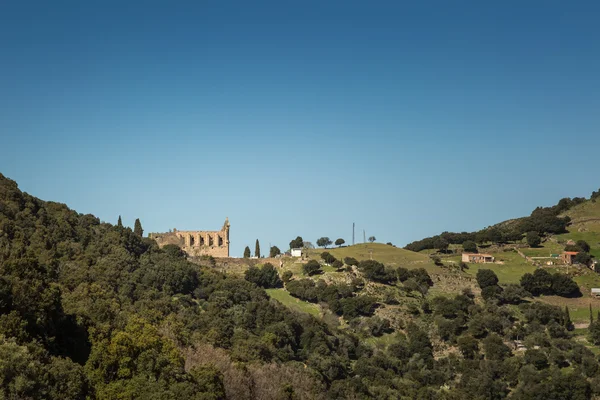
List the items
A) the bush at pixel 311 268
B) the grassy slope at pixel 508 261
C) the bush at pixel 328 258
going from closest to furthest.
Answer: the grassy slope at pixel 508 261 → the bush at pixel 311 268 → the bush at pixel 328 258

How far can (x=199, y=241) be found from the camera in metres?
97.9

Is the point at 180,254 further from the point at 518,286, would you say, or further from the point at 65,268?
the point at 518,286

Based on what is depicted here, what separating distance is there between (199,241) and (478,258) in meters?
36.8

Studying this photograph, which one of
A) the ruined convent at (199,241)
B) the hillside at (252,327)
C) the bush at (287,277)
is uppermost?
the ruined convent at (199,241)

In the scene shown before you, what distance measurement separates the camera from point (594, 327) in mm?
70688

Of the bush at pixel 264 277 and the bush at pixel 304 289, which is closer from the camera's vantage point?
Result: the bush at pixel 304 289

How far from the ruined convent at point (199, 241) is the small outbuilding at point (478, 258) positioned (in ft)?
103

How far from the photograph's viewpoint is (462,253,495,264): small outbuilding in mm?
94562

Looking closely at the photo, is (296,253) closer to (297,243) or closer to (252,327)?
(297,243)

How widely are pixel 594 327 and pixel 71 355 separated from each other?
173 feet

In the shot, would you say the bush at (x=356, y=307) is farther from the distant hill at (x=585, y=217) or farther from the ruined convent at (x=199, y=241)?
the distant hill at (x=585, y=217)

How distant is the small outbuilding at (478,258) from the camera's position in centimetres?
9456

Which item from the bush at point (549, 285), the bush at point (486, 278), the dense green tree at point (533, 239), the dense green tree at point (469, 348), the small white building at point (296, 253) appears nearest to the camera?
the dense green tree at point (469, 348)

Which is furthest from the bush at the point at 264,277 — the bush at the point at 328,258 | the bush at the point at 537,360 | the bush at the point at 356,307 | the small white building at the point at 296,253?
the bush at the point at 537,360
